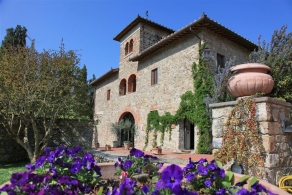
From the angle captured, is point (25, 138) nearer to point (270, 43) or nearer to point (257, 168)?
point (257, 168)

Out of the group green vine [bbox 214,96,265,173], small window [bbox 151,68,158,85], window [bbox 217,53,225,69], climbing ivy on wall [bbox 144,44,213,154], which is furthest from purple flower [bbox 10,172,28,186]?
small window [bbox 151,68,158,85]

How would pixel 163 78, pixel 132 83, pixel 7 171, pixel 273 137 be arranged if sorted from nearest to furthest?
pixel 273 137 → pixel 7 171 → pixel 163 78 → pixel 132 83

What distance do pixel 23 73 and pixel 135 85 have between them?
29.5ft

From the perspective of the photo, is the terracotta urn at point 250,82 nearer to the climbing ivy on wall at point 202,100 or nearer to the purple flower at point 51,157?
the purple flower at point 51,157

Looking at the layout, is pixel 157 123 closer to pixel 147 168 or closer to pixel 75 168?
pixel 147 168

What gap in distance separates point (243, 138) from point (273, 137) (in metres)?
0.40

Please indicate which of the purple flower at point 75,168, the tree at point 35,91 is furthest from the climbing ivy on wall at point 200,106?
the purple flower at point 75,168

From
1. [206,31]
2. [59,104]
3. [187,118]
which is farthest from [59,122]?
[206,31]

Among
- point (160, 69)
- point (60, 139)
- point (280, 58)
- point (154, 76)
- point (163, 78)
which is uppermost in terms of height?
point (160, 69)

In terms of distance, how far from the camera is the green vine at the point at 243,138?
9.61ft

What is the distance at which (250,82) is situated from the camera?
10.5 feet

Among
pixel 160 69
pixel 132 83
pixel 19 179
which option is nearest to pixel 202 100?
pixel 160 69

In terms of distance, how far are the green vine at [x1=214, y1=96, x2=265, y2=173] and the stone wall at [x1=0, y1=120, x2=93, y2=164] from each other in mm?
4790

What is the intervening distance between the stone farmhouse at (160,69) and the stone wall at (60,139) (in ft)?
3.75
